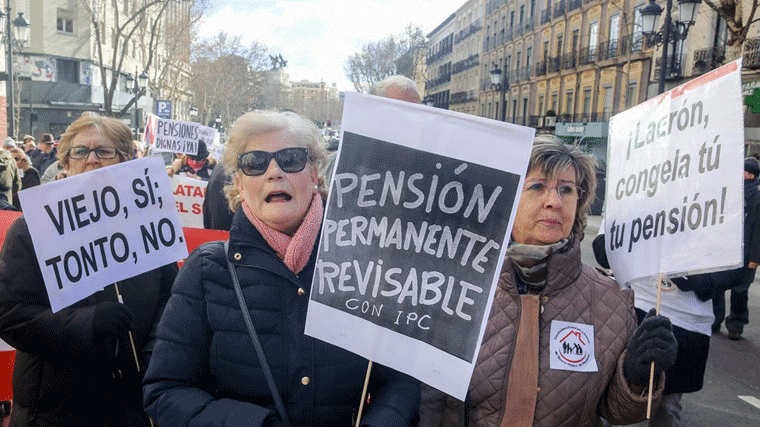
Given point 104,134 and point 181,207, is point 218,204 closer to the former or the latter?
point 181,207

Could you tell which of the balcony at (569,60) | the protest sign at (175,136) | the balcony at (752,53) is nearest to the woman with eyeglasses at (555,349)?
the protest sign at (175,136)

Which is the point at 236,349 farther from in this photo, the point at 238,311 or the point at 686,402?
the point at 686,402

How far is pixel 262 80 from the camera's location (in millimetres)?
69125

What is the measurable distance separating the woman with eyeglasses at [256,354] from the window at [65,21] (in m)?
38.9

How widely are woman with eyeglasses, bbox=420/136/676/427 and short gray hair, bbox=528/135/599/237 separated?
0.03ft

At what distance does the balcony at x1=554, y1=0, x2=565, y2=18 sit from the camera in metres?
36.8

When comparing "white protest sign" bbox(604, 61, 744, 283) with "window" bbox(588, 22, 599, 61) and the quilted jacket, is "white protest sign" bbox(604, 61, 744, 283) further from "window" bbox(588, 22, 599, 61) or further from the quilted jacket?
"window" bbox(588, 22, 599, 61)

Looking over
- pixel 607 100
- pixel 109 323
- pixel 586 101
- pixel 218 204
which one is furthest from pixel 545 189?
pixel 586 101

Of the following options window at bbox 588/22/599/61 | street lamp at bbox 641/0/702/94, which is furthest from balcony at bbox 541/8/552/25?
street lamp at bbox 641/0/702/94

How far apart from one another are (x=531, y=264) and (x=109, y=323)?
1.57m

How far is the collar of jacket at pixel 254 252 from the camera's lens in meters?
1.86

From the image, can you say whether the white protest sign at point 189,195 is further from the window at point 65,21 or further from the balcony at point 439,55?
the balcony at point 439,55

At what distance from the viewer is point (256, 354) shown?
1.79 m

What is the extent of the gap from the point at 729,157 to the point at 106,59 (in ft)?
139
